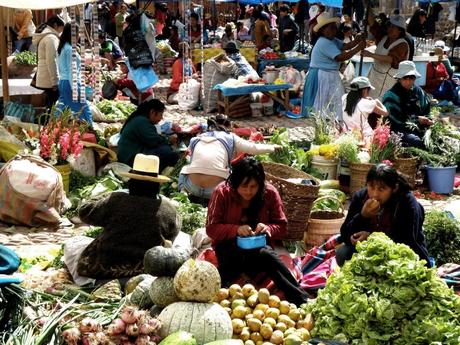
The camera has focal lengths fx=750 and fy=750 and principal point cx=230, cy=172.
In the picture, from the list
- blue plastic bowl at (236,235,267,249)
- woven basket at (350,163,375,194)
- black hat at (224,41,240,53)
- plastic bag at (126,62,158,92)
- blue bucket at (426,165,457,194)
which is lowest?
blue bucket at (426,165,457,194)

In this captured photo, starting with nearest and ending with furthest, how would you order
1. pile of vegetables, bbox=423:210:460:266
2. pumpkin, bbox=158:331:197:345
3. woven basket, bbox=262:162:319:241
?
pumpkin, bbox=158:331:197:345 < pile of vegetables, bbox=423:210:460:266 < woven basket, bbox=262:162:319:241

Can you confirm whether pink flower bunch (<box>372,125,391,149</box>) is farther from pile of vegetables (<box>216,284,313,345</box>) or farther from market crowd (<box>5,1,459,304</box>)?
pile of vegetables (<box>216,284,313,345</box>)

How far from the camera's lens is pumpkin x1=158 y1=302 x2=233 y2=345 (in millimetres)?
4031

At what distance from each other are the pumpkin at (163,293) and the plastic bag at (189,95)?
33.8ft

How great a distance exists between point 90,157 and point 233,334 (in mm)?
4916

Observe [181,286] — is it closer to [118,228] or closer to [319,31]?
[118,228]

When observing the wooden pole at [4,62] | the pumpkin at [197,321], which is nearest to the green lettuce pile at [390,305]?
the pumpkin at [197,321]

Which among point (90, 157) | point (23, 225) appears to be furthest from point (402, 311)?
point (90, 157)

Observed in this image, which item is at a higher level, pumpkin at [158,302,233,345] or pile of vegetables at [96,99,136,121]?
pumpkin at [158,302,233,345]

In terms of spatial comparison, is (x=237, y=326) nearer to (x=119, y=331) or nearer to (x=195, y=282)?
(x=195, y=282)

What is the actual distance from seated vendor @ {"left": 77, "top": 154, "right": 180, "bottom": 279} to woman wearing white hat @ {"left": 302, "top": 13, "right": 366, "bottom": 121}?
5832 mm

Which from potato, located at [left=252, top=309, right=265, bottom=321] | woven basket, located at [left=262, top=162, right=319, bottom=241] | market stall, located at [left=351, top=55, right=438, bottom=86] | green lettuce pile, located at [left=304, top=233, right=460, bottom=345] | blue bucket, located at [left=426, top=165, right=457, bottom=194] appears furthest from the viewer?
market stall, located at [left=351, top=55, right=438, bottom=86]

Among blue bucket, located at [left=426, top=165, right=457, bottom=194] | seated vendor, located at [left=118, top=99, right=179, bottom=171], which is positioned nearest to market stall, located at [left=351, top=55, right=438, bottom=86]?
blue bucket, located at [left=426, top=165, right=457, bottom=194]

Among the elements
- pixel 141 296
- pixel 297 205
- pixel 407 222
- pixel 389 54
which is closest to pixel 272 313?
pixel 141 296
